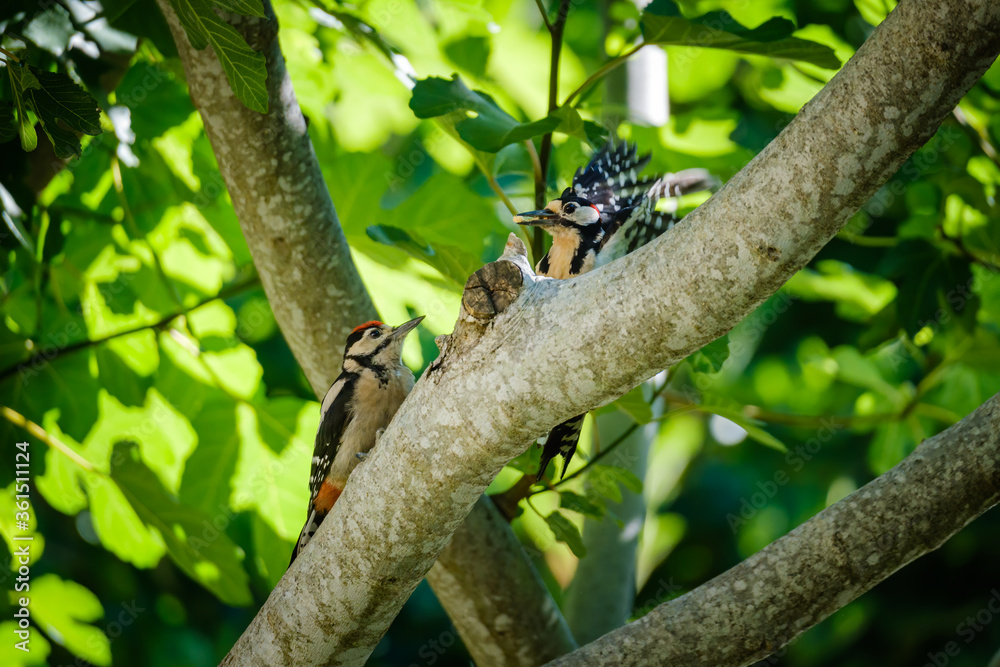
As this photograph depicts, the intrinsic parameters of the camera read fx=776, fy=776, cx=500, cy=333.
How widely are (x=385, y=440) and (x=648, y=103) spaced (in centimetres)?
247

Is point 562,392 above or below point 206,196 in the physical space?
below

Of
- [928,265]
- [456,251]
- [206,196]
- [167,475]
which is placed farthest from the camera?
[167,475]

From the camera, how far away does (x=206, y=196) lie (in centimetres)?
306

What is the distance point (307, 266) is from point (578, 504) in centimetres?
109

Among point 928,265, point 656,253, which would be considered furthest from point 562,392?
point 928,265

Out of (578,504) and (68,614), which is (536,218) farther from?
(68,614)

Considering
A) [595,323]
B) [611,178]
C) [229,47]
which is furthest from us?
[611,178]

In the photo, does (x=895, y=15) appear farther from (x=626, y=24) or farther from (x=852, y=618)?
(x=852, y=618)

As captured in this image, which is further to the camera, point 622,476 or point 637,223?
point 637,223

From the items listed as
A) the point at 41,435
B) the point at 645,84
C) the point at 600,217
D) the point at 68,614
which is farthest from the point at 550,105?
the point at 68,614

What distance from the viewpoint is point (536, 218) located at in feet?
7.93

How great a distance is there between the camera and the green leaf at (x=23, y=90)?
1511mm

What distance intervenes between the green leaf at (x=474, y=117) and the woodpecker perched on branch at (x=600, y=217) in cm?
38

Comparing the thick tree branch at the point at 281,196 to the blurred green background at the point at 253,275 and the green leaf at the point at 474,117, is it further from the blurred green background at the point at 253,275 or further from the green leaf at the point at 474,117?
the green leaf at the point at 474,117
